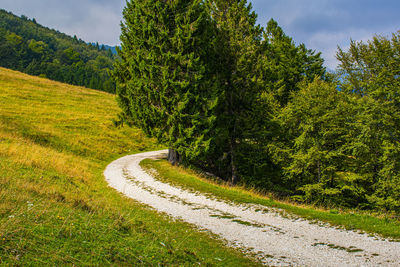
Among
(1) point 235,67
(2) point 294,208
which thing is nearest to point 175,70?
(1) point 235,67

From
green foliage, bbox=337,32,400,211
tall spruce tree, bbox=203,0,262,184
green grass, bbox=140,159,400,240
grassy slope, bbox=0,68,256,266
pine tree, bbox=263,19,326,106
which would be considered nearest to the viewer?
grassy slope, bbox=0,68,256,266

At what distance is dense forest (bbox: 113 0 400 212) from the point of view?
59.0ft

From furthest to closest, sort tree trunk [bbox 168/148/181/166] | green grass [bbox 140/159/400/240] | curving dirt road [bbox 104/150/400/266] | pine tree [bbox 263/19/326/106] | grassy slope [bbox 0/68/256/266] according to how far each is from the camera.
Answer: pine tree [bbox 263/19/326/106] → tree trunk [bbox 168/148/181/166] → green grass [bbox 140/159/400/240] → curving dirt road [bbox 104/150/400/266] → grassy slope [bbox 0/68/256/266]

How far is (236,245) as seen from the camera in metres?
7.88

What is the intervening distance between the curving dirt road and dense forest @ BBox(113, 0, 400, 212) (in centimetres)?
611

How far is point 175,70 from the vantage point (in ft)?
59.1

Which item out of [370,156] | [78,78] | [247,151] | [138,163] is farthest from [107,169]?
[78,78]

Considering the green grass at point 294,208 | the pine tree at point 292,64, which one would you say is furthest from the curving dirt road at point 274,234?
the pine tree at point 292,64

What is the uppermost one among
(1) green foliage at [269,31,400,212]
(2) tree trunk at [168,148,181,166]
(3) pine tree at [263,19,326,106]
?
(3) pine tree at [263,19,326,106]

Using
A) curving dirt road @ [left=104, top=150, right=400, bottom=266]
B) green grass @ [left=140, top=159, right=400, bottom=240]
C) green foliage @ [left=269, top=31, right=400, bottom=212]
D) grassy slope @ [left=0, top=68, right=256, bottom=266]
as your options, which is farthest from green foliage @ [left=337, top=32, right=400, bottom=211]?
grassy slope @ [left=0, top=68, right=256, bottom=266]

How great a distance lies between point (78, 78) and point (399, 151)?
443ft

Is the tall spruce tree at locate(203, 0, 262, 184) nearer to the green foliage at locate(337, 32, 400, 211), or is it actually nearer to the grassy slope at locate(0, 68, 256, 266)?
the green foliage at locate(337, 32, 400, 211)

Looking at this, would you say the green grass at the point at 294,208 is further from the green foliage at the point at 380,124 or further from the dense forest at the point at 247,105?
the green foliage at the point at 380,124

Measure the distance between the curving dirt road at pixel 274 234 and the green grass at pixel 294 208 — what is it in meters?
0.65
